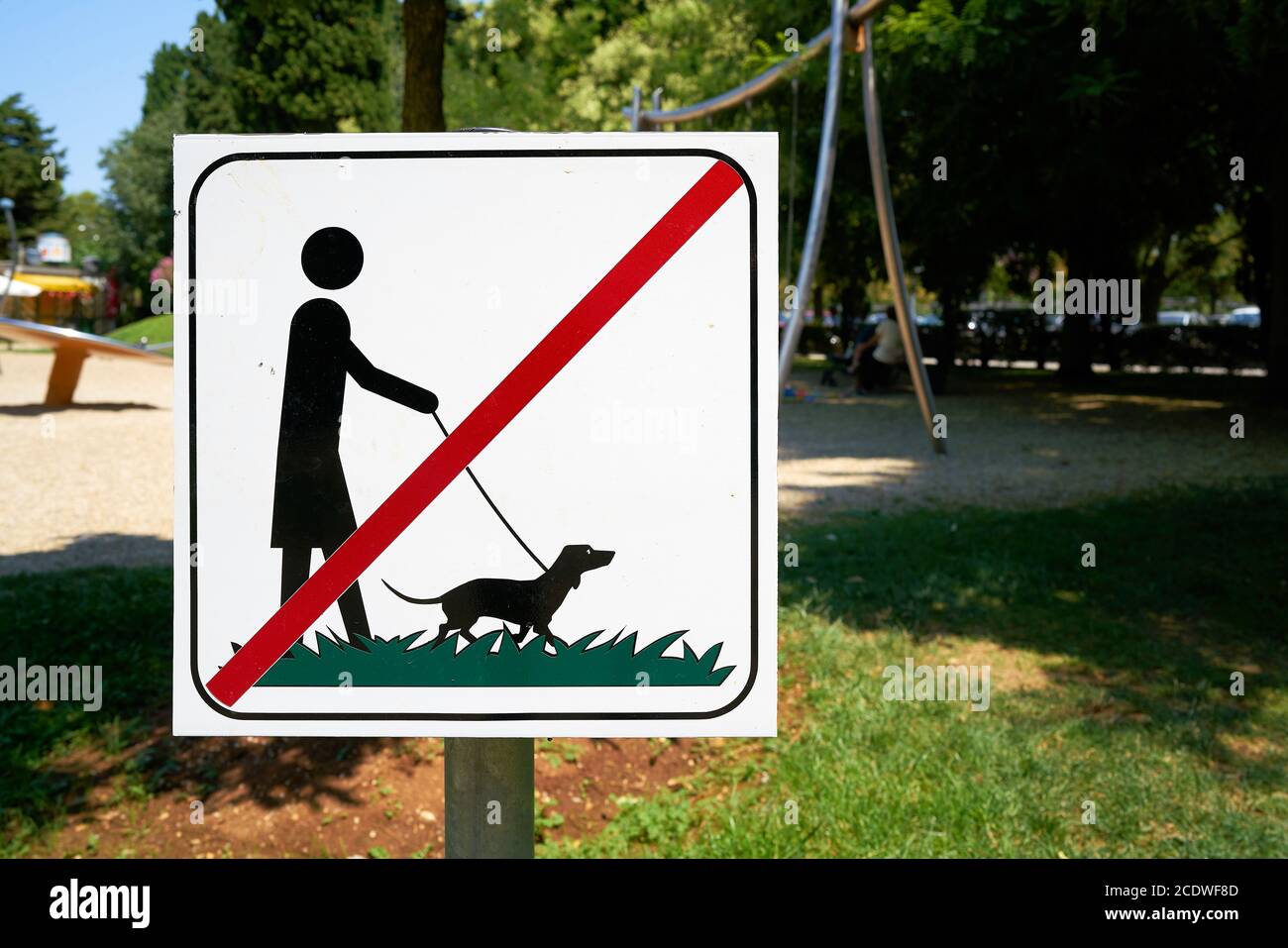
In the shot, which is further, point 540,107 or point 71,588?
point 540,107

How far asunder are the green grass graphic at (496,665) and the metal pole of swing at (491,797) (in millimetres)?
110

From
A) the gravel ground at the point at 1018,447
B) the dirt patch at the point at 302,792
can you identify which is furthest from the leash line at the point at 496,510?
the gravel ground at the point at 1018,447

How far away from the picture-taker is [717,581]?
130cm

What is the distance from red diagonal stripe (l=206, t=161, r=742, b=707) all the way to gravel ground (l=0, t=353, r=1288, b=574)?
7330 millimetres

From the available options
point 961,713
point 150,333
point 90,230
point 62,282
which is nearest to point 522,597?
point 961,713

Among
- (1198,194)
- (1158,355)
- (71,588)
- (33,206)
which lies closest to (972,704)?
(71,588)

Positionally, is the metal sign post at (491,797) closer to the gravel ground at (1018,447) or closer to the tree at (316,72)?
the gravel ground at (1018,447)

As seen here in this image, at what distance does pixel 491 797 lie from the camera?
136 cm

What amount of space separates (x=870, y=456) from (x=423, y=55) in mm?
9159

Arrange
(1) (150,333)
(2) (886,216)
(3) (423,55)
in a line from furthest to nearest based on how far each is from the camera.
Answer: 1. (1) (150,333)
2. (2) (886,216)
3. (3) (423,55)

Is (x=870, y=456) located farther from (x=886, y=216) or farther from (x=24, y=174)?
(x=24, y=174)

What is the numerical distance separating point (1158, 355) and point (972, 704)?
29506 millimetres

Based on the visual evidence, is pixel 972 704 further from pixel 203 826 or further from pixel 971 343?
pixel 971 343

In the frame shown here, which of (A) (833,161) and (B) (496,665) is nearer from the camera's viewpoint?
(B) (496,665)
